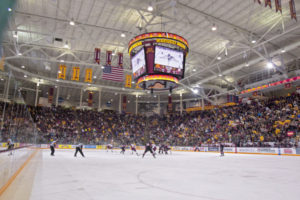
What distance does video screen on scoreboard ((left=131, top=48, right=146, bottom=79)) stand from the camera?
15344 millimetres

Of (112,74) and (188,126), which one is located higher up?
(112,74)

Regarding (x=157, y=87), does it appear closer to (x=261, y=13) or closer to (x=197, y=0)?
(x=197, y=0)

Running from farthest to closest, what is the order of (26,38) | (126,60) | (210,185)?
(126,60)
(26,38)
(210,185)

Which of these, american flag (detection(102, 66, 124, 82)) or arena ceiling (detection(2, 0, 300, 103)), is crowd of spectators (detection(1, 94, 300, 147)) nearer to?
arena ceiling (detection(2, 0, 300, 103))

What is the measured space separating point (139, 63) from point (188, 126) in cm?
2216

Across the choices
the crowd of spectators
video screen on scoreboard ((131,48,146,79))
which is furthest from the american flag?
the crowd of spectators

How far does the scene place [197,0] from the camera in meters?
15.9

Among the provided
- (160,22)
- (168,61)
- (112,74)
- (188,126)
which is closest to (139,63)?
(168,61)

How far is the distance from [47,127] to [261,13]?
1119 inches

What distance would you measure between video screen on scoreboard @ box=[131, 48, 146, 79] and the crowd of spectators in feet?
47.2

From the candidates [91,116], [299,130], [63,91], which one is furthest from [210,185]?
[63,91]

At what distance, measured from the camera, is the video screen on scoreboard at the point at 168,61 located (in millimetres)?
15055

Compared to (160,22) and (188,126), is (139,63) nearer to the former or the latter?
(160,22)

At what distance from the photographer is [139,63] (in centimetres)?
1586
